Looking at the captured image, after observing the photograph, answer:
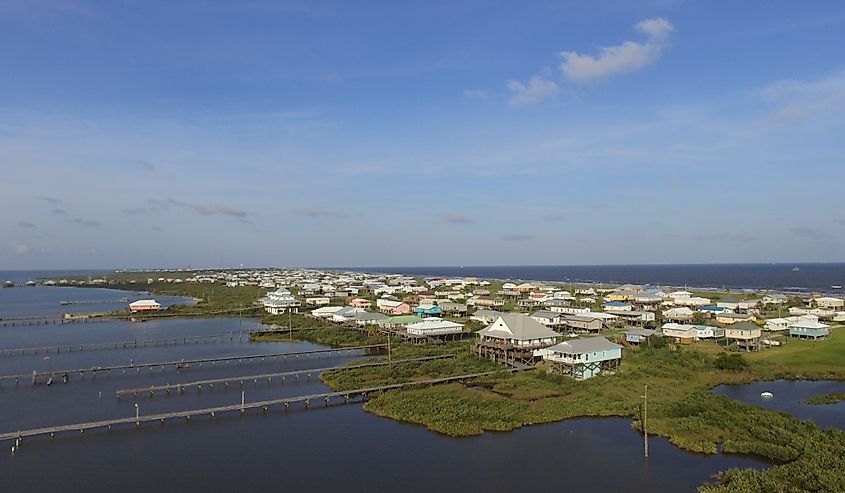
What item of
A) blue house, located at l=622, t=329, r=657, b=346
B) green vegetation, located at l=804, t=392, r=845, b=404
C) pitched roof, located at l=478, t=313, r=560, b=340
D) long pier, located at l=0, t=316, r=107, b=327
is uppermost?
pitched roof, located at l=478, t=313, r=560, b=340

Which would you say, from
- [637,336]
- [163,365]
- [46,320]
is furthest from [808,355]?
[46,320]

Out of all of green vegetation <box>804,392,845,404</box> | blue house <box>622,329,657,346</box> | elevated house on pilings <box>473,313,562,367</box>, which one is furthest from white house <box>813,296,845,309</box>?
elevated house on pilings <box>473,313,562,367</box>

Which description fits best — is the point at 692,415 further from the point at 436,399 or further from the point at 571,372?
the point at 436,399

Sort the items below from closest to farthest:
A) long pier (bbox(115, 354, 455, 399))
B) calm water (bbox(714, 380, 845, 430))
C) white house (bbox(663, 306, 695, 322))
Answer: calm water (bbox(714, 380, 845, 430)) < long pier (bbox(115, 354, 455, 399)) < white house (bbox(663, 306, 695, 322))

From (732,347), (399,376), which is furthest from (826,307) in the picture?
(399,376)

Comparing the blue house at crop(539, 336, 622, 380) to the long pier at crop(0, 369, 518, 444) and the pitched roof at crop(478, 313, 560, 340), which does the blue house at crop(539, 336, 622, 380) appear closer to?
the long pier at crop(0, 369, 518, 444)

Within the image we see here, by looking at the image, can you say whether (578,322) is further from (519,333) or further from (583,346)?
(583,346)
